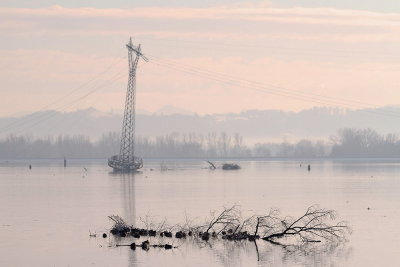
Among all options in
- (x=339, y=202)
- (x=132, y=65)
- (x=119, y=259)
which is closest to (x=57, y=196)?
(x=339, y=202)

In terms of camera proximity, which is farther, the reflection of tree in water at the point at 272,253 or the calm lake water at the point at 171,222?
the calm lake water at the point at 171,222

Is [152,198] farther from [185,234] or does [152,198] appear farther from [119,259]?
[119,259]

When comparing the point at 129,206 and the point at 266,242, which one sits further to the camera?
the point at 129,206

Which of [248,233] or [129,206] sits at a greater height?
[129,206]

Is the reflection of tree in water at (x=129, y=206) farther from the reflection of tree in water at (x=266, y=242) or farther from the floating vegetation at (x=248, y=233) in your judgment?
the floating vegetation at (x=248, y=233)

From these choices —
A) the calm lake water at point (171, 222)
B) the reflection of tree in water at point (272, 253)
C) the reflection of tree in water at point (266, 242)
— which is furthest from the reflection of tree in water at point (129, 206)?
the reflection of tree in water at point (272, 253)

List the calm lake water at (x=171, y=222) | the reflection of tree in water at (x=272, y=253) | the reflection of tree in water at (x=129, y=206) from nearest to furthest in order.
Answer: the reflection of tree in water at (x=272, y=253) < the calm lake water at (x=171, y=222) < the reflection of tree in water at (x=129, y=206)

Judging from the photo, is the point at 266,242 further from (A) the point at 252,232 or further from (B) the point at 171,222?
(B) the point at 171,222

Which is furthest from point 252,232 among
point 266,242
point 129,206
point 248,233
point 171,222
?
point 129,206

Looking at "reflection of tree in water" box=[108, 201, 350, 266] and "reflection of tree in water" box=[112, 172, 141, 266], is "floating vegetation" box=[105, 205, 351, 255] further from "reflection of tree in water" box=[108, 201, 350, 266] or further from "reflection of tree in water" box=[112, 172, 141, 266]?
"reflection of tree in water" box=[112, 172, 141, 266]

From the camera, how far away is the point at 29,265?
33750 millimetres

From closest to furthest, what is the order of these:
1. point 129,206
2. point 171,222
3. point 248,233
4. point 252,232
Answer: point 248,233
point 252,232
point 171,222
point 129,206

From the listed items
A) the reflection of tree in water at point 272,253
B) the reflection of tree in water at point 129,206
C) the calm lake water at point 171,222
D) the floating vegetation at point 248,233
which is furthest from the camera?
the floating vegetation at point 248,233

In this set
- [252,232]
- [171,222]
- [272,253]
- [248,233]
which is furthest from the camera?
[171,222]
